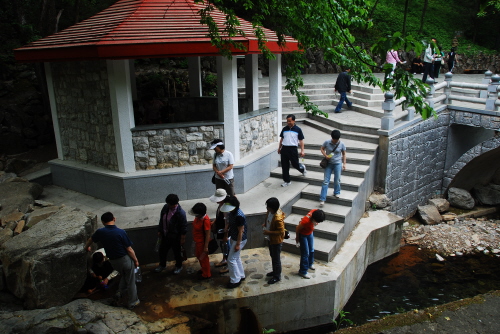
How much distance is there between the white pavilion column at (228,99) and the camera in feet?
27.3

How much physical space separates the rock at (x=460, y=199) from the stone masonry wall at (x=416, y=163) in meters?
0.48

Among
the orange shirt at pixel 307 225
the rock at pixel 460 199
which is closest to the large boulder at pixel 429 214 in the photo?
the rock at pixel 460 199

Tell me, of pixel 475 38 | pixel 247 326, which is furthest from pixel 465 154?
pixel 475 38

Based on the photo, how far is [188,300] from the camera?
20.4ft

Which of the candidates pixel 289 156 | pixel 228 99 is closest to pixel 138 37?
pixel 228 99

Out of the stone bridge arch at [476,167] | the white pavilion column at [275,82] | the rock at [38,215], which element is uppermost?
the white pavilion column at [275,82]

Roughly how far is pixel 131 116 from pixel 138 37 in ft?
5.30

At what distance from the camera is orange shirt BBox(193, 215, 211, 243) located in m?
6.41

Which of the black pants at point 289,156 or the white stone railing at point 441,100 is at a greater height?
the white stone railing at point 441,100

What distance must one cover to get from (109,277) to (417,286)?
657 centimetres

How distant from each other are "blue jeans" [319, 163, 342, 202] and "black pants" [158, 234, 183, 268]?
11.3ft

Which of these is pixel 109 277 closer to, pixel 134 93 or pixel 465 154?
pixel 134 93

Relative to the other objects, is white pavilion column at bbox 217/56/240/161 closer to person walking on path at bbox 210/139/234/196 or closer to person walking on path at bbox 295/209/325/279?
person walking on path at bbox 210/139/234/196

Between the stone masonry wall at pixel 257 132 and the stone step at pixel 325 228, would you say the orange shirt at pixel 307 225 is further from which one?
the stone masonry wall at pixel 257 132
